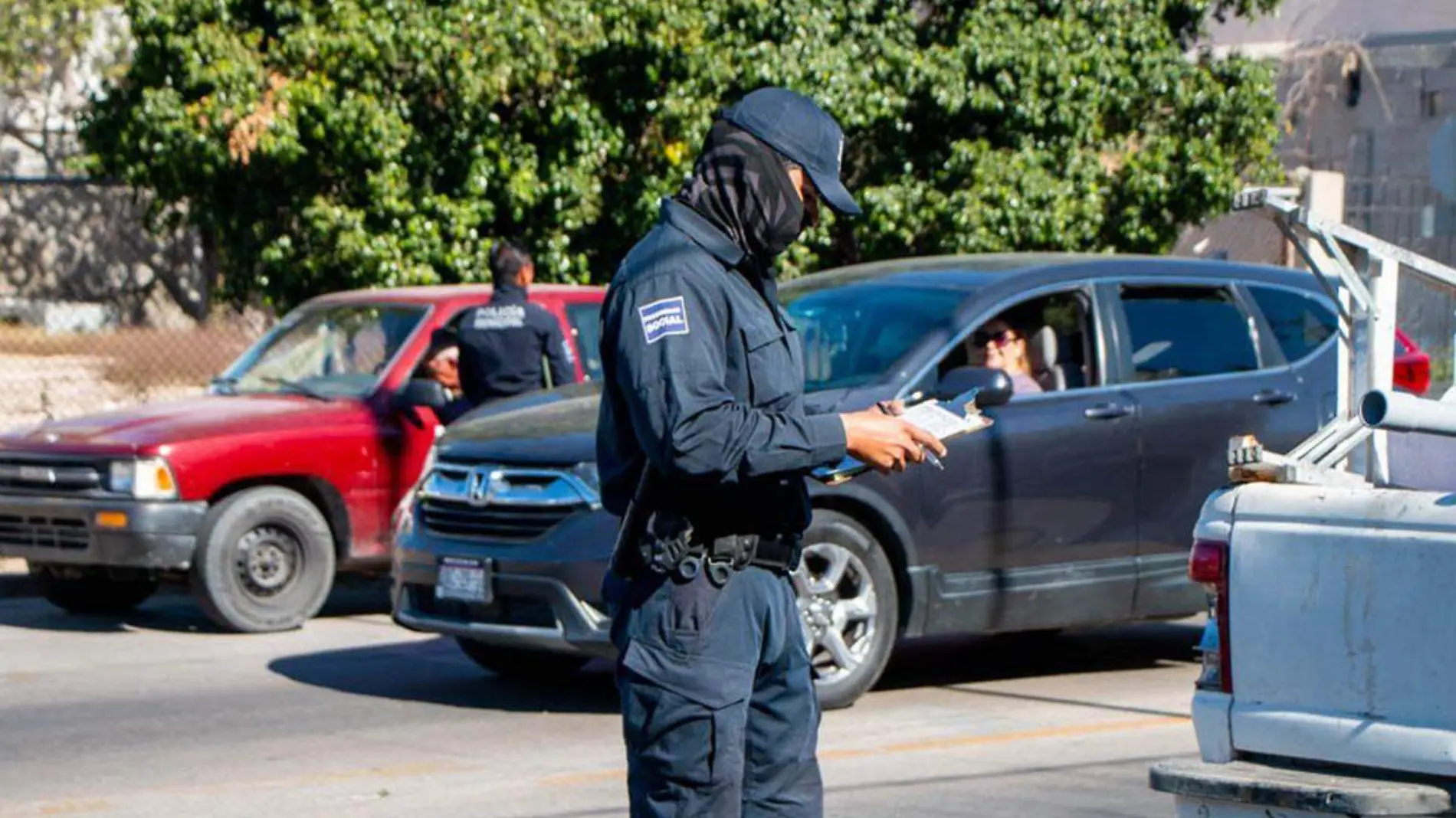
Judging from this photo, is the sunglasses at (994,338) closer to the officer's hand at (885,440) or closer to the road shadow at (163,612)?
the road shadow at (163,612)

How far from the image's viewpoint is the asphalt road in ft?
→ 23.5

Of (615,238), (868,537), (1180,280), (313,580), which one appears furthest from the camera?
(615,238)

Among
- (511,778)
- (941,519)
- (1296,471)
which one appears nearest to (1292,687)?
(1296,471)

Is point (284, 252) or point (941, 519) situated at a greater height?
point (284, 252)

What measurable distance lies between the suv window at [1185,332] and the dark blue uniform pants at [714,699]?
5.29 m

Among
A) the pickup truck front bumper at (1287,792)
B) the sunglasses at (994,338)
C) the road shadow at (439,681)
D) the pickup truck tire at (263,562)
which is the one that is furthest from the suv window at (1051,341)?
the pickup truck front bumper at (1287,792)

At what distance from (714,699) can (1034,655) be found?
6456 millimetres

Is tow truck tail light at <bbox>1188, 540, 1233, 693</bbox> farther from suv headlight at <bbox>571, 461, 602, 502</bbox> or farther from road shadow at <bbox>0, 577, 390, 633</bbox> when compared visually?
road shadow at <bbox>0, 577, 390, 633</bbox>

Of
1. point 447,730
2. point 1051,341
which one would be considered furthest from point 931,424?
point 1051,341

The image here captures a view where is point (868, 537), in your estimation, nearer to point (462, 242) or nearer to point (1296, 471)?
point (1296, 471)

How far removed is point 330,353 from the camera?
11.8m

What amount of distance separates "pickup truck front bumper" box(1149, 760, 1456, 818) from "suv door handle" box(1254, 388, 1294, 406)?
4.58 metres

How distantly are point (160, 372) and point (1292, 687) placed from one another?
12.9m

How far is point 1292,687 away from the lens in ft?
17.2
